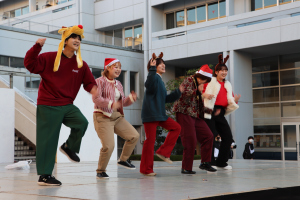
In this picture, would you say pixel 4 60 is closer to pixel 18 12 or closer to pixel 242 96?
pixel 242 96

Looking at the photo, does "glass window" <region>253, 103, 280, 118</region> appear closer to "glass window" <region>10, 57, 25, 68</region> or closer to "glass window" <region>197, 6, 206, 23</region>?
"glass window" <region>197, 6, 206, 23</region>

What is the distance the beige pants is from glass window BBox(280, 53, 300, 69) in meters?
23.4

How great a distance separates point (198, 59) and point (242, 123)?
6.00 metres

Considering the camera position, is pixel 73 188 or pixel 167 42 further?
pixel 167 42

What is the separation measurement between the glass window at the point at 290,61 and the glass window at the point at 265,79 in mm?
779

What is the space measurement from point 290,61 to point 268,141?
5.40 m

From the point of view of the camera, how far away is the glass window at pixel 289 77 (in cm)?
2805

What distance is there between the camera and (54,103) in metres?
5.62

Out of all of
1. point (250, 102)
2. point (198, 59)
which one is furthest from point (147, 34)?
point (250, 102)

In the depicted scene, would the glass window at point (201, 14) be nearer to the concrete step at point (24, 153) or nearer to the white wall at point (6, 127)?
the concrete step at point (24, 153)

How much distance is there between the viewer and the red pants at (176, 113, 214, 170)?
24.0ft

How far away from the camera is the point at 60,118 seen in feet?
18.5

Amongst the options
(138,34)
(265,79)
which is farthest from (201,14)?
(265,79)

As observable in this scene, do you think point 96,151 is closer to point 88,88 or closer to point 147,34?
point 88,88
